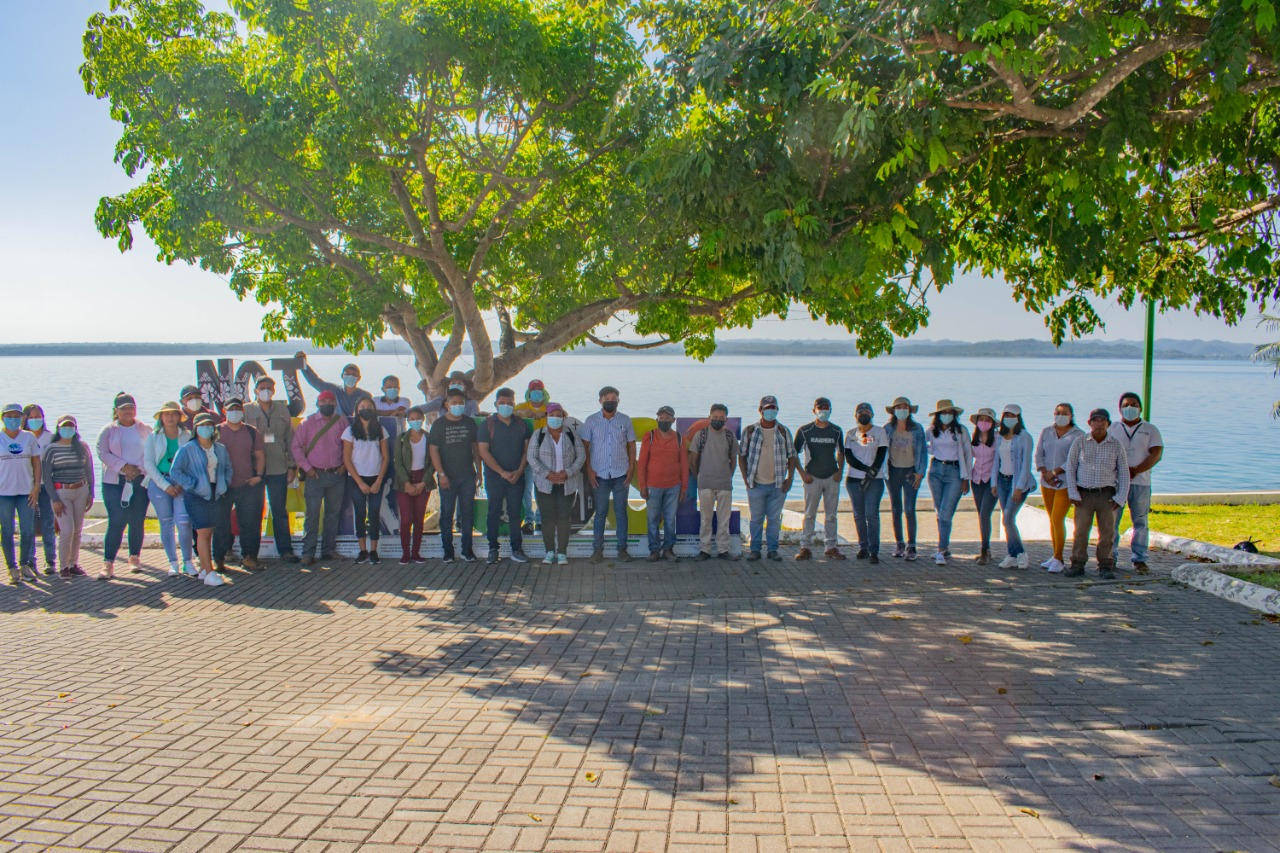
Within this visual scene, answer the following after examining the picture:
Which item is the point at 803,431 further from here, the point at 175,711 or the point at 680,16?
the point at 175,711

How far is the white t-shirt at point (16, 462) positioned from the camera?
390 inches

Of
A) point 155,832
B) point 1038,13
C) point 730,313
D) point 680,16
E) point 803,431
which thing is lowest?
point 155,832

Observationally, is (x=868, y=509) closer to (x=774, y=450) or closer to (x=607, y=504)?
(x=774, y=450)

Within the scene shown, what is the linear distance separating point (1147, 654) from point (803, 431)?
484 cm

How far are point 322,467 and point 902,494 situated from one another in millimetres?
6928

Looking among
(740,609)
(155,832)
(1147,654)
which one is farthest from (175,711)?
(1147,654)

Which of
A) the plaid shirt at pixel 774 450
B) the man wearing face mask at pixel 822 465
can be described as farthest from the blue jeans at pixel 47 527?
the man wearing face mask at pixel 822 465

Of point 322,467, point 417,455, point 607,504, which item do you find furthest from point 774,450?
point 322,467

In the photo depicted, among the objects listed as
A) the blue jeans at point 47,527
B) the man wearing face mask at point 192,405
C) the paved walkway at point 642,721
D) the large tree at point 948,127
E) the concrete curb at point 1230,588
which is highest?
the large tree at point 948,127

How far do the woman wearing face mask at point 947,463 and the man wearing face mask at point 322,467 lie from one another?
275 inches

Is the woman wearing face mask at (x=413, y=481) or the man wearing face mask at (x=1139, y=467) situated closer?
the man wearing face mask at (x=1139, y=467)

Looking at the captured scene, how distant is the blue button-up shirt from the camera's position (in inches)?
434

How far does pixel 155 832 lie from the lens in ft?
13.9

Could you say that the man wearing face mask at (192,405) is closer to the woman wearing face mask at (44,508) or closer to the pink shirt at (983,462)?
the woman wearing face mask at (44,508)
